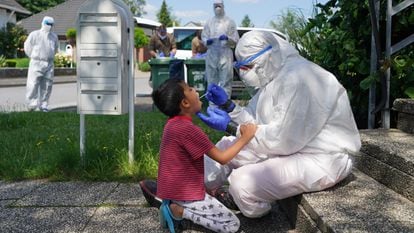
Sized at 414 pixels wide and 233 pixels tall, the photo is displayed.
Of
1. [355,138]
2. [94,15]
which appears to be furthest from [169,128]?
[94,15]

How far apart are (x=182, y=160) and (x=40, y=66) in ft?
23.6

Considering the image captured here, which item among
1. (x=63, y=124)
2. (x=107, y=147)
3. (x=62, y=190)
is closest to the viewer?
(x=62, y=190)

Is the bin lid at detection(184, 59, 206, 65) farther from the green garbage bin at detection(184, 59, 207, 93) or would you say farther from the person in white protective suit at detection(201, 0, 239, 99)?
the person in white protective suit at detection(201, 0, 239, 99)

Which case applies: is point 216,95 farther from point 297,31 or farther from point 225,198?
point 297,31

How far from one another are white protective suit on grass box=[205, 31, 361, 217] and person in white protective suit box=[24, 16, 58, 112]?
7.12 meters

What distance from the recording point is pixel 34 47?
9430mm

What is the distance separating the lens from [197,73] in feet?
30.9

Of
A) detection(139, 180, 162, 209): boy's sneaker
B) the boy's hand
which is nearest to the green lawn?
detection(139, 180, 162, 209): boy's sneaker

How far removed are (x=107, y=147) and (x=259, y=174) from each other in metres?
2.21

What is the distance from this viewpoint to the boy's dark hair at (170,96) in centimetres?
294

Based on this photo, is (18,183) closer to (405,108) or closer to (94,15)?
(94,15)

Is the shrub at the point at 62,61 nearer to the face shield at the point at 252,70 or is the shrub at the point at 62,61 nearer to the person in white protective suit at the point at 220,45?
the person in white protective suit at the point at 220,45

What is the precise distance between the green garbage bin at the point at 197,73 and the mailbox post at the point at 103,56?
16.3ft

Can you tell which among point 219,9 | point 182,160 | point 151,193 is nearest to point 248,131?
point 182,160
